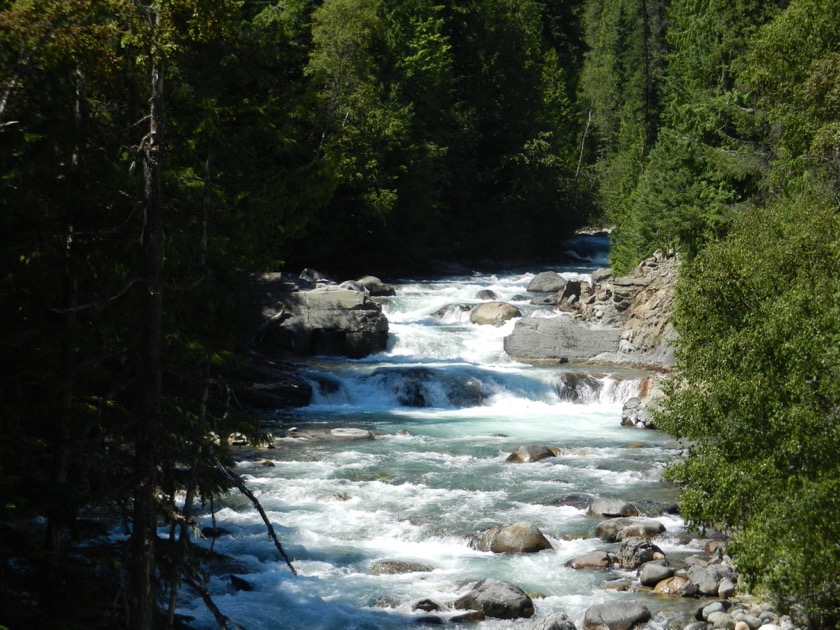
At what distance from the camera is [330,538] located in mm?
16578

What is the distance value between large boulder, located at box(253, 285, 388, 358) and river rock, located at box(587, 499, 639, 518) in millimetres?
16094

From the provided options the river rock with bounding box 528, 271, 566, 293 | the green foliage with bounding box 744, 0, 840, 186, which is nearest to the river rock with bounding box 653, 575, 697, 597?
the green foliage with bounding box 744, 0, 840, 186

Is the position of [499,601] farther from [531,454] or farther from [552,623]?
[531,454]

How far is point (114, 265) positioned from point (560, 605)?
8.32 m

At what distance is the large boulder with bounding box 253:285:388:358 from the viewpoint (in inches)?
1284

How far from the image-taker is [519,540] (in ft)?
53.1

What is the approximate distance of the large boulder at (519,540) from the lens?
1608cm

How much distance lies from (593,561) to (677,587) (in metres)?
1.58

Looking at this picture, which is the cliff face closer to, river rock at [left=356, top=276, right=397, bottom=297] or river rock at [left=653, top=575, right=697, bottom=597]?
river rock at [left=356, top=276, right=397, bottom=297]

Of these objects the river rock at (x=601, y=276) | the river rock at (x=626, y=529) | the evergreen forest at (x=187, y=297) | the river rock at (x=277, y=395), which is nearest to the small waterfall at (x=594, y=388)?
the evergreen forest at (x=187, y=297)

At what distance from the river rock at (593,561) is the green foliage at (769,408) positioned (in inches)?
103

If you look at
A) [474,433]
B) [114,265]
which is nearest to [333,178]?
[114,265]

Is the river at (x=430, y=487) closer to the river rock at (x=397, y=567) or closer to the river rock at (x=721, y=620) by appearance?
the river rock at (x=397, y=567)

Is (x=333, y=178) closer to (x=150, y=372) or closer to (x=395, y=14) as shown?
(x=150, y=372)
